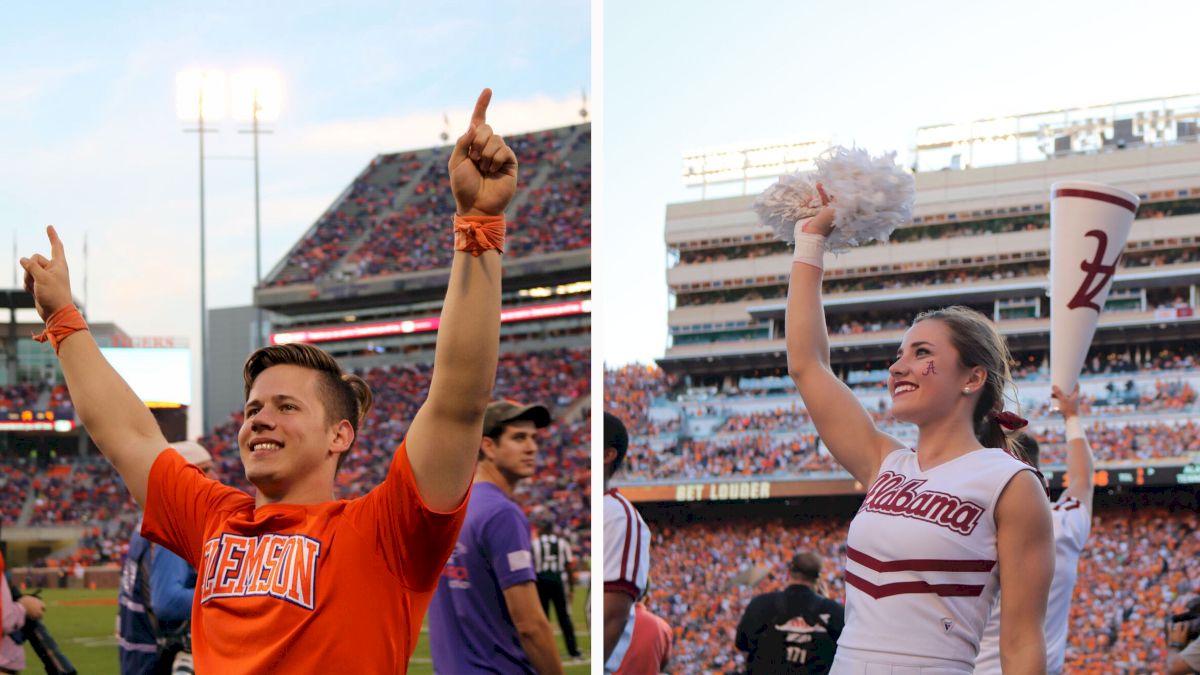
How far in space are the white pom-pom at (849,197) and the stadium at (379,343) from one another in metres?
14.9

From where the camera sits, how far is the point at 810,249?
7.19 ft

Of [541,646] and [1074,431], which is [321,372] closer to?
[541,646]

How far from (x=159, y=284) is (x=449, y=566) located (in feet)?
71.0

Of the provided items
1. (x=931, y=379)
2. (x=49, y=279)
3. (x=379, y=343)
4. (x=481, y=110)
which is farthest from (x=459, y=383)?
(x=379, y=343)

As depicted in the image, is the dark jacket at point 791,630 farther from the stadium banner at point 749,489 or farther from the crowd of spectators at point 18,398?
the crowd of spectators at point 18,398

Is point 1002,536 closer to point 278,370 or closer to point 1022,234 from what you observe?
point 278,370

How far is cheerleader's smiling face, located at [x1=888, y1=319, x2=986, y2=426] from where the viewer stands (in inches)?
79.3

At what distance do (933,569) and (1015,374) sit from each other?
38.4 ft

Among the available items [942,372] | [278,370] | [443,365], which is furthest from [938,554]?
[278,370]

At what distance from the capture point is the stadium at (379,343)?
18.9 m

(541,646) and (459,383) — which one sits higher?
(459,383)

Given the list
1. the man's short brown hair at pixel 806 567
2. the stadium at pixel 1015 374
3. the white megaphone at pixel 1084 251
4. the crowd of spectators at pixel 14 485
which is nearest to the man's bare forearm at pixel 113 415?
the white megaphone at pixel 1084 251

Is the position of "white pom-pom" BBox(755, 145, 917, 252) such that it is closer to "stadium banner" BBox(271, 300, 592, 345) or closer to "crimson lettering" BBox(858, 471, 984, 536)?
"crimson lettering" BBox(858, 471, 984, 536)

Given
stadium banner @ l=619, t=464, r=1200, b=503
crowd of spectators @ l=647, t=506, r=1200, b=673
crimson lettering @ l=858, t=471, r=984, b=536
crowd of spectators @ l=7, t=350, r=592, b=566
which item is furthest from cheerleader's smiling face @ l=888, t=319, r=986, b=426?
crowd of spectators @ l=7, t=350, r=592, b=566
